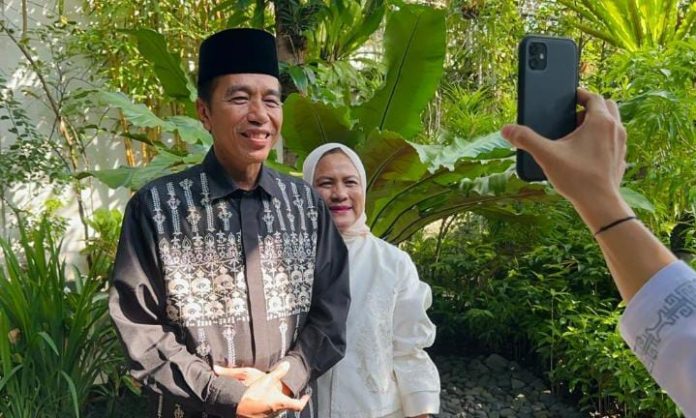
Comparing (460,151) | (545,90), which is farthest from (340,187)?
(460,151)

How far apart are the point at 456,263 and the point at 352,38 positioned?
1.60m

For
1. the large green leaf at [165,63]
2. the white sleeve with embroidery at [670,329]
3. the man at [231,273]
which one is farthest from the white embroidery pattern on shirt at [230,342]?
the large green leaf at [165,63]

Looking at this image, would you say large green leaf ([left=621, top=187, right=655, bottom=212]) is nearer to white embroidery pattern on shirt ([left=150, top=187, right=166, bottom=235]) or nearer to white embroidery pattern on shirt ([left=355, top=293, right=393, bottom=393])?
white embroidery pattern on shirt ([left=355, top=293, right=393, bottom=393])

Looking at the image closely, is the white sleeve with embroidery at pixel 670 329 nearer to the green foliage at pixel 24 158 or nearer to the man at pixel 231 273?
the man at pixel 231 273

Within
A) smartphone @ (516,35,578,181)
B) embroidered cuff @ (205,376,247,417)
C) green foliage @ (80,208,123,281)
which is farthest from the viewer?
green foliage @ (80,208,123,281)

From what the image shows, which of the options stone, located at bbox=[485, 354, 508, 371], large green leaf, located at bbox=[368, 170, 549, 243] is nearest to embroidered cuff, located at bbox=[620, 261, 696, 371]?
large green leaf, located at bbox=[368, 170, 549, 243]

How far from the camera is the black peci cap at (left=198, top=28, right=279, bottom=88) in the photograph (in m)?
1.47

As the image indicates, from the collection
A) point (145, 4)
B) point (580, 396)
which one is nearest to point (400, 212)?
point (580, 396)

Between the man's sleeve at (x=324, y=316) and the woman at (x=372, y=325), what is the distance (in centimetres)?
17

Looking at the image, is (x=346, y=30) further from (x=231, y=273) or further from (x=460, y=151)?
(x=231, y=273)

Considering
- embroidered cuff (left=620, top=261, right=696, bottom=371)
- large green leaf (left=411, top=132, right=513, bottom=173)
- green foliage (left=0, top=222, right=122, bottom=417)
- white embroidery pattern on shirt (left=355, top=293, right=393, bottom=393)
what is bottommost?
green foliage (left=0, top=222, right=122, bottom=417)

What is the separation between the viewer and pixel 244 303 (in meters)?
1.43

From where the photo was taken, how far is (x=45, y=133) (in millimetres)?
4773

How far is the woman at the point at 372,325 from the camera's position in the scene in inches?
66.1
